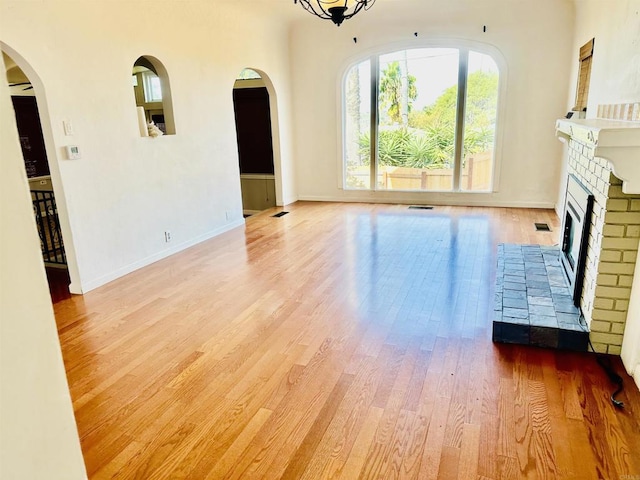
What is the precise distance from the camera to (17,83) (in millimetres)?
7492

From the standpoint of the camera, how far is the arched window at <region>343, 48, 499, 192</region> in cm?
656

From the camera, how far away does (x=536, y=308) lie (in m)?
2.79

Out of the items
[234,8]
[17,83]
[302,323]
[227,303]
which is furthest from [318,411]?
[17,83]

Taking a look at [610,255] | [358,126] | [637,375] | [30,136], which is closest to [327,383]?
[637,375]

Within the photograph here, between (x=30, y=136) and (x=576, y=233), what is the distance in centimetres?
915

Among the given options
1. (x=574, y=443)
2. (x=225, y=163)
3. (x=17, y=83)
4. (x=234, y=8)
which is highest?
(x=234, y=8)

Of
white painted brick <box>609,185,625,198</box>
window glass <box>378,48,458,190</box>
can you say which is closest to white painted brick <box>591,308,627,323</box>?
white painted brick <box>609,185,625,198</box>

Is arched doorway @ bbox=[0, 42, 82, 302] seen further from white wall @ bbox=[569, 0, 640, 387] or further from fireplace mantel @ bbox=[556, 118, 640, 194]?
white wall @ bbox=[569, 0, 640, 387]

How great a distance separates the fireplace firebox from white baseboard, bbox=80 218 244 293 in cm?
388

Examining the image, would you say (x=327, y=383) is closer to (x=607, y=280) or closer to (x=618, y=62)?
(x=607, y=280)

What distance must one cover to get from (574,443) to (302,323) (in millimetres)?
1750

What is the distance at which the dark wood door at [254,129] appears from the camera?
25.9 feet

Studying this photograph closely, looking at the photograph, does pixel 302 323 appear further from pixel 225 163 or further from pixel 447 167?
pixel 447 167

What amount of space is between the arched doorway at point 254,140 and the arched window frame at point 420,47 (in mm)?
1332
